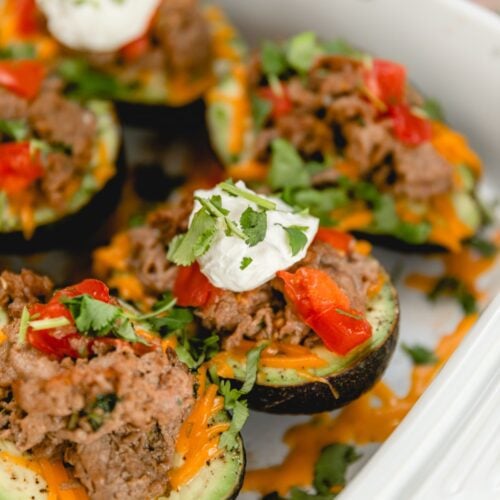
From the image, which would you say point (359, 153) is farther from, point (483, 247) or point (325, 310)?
point (325, 310)

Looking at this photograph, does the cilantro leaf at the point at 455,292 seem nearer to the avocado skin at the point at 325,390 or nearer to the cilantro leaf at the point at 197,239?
the avocado skin at the point at 325,390

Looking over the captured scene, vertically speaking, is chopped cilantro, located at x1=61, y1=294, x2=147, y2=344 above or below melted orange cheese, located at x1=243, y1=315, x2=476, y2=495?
above

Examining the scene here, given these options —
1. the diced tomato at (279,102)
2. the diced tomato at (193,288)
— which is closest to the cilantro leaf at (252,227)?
the diced tomato at (193,288)

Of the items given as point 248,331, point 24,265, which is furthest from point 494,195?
point 24,265

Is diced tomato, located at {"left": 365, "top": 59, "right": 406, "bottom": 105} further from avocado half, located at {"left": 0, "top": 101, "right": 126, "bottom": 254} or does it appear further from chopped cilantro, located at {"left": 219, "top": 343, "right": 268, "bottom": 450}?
chopped cilantro, located at {"left": 219, "top": 343, "right": 268, "bottom": 450}

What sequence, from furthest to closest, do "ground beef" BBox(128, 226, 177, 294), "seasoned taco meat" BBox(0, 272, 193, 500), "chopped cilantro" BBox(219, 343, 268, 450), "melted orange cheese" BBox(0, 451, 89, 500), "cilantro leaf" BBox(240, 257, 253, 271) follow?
"ground beef" BBox(128, 226, 177, 294) → "cilantro leaf" BBox(240, 257, 253, 271) → "chopped cilantro" BBox(219, 343, 268, 450) → "melted orange cheese" BBox(0, 451, 89, 500) → "seasoned taco meat" BBox(0, 272, 193, 500)

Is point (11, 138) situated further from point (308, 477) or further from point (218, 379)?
point (308, 477)

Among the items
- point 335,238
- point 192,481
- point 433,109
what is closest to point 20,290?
point 192,481

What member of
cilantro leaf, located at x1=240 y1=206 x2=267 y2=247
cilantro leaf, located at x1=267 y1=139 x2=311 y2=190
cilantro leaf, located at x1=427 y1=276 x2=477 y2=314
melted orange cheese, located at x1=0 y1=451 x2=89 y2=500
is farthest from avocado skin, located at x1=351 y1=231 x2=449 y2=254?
melted orange cheese, located at x1=0 y1=451 x2=89 y2=500
